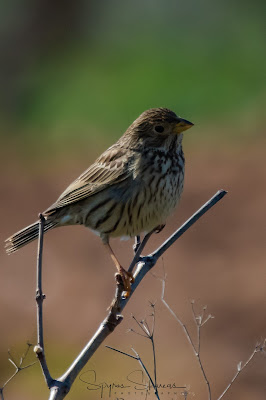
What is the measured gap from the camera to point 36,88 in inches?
767

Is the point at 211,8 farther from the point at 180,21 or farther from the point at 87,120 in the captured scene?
the point at 87,120

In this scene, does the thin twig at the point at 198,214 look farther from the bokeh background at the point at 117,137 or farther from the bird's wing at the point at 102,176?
the bokeh background at the point at 117,137

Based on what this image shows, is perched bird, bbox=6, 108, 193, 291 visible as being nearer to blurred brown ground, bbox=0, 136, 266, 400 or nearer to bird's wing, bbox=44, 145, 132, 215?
bird's wing, bbox=44, 145, 132, 215

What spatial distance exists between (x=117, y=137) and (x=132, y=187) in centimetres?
1010

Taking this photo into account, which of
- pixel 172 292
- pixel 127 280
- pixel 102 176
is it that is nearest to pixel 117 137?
pixel 172 292

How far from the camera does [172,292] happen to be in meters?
9.84

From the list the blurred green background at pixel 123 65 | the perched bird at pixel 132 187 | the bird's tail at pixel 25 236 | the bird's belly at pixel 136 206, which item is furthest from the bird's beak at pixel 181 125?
the blurred green background at pixel 123 65

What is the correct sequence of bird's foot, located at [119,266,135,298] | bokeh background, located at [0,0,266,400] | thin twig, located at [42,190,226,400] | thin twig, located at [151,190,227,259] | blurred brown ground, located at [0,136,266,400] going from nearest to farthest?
1. thin twig, located at [42,190,226,400]
2. thin twig, located at [151,190,227,259]
3. bird's foot, located at [119,266,135,298]
4. blurred brown ground, located at [0,136,266,400]
5. bokeh background, located at [0,0,266,400]

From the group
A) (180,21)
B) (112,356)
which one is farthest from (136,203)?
(180,21)

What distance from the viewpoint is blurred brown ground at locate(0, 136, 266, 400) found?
8555 millimetres

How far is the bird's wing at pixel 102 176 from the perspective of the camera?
5812 mm

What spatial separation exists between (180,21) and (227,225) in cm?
1039

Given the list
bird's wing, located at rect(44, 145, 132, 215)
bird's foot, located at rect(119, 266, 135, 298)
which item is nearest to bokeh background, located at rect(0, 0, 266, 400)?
bird's wing, located at rect(44, 145, 132, 215)

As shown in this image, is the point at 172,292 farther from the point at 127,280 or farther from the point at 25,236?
the point at 127,280
